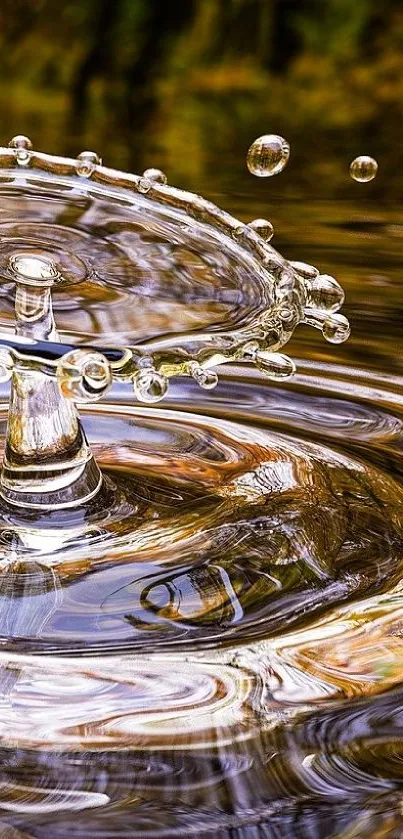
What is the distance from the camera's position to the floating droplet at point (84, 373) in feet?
1.59

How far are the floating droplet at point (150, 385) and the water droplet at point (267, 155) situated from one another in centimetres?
18

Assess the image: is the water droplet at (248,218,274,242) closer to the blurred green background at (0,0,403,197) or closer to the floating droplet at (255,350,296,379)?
the floating droplet at (255,350,296,379)

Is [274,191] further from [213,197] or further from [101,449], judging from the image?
[101,449]

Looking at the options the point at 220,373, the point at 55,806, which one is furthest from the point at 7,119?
the point at 55,806

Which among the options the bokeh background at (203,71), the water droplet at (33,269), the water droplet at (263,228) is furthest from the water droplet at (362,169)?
the bokeh background at (203,71)

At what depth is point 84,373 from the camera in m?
0.49

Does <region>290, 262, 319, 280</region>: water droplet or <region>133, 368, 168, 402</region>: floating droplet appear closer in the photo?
<region>133, 368, 168, 402</region>: floating droplet

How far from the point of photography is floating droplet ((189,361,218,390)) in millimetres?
518

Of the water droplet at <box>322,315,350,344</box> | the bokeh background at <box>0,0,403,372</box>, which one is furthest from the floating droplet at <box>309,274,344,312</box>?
the bokeh background at <box>0,0,403,372</box>

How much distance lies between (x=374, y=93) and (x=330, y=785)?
104 centimetres

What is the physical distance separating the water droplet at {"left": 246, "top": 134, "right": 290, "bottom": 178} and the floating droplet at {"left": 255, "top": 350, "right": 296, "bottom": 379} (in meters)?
0.14

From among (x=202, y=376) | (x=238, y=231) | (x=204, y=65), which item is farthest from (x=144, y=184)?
(x=204, y=65)

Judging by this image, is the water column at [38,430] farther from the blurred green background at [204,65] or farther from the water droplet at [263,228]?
the blurred green background at [204,65]

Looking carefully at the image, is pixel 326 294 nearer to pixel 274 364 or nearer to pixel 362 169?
pixel 274 364
